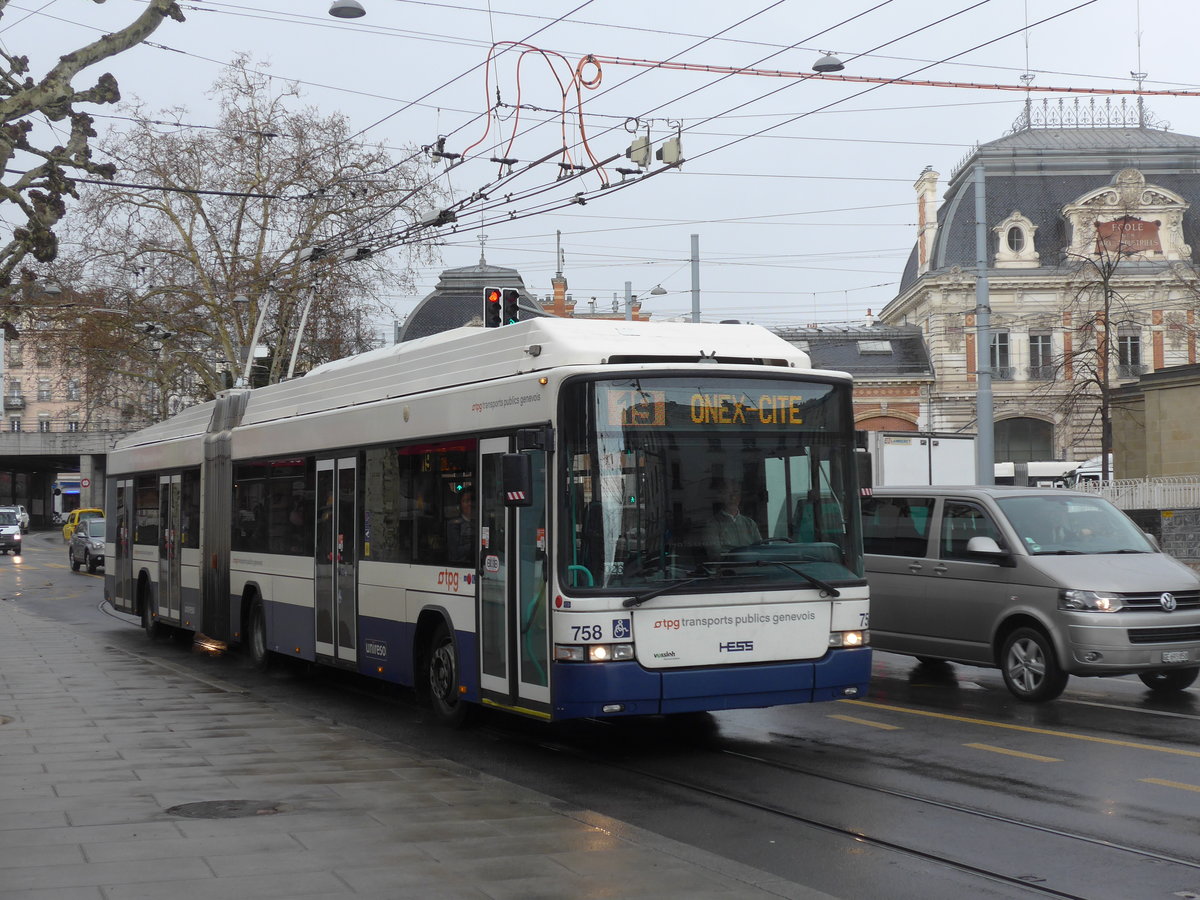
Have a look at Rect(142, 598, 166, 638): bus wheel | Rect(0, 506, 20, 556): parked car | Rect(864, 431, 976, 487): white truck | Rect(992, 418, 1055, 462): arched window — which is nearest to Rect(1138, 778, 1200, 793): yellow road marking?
Rect(142, 598, 166, 638): bus wheel

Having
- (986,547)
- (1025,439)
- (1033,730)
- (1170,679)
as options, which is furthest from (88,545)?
(1025,439)

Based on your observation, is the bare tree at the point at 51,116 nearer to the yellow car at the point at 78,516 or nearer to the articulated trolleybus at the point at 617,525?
the articulated trolleybus at the point at 617,525

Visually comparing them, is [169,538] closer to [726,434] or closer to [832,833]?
[726,434]

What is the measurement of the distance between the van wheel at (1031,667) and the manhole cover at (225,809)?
7.12 meters

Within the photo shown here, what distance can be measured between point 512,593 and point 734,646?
1.65 meters

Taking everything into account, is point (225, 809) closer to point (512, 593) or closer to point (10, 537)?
point (512, 593)

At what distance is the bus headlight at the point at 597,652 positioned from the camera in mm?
9617

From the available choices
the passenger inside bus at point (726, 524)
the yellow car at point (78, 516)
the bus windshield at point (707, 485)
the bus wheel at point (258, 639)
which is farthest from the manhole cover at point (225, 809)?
the yellow car at point (78, 516)

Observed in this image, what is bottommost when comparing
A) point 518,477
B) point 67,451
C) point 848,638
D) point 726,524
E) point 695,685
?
point 695,685

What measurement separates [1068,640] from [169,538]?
12.4 m

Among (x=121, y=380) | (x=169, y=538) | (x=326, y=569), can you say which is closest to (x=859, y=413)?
(x=121, y=380)

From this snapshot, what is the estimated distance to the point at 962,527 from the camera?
13.9m

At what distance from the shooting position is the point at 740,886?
251 inches

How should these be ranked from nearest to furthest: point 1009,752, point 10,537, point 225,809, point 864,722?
point 225,809 → point 1009,752 → point 864,722 → point 10,537
